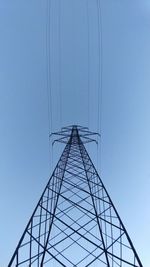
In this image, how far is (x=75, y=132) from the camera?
34.7ft

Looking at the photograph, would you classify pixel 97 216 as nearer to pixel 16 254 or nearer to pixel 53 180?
pixel 16 254

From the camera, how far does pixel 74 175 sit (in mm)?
6816

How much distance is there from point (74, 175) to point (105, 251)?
2.76 m

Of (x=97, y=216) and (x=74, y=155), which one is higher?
(x=74, y=155)

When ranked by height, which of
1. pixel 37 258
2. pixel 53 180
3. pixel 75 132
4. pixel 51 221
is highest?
pixel 75 132

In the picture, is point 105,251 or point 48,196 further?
point 48,196

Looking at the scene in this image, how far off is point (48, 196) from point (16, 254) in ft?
7.31

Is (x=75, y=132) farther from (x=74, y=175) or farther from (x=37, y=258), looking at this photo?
(x=37, y=258)

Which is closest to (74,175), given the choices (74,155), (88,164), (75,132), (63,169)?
(63,169)

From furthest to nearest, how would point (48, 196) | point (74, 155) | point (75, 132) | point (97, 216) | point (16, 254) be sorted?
point (75, 132), point (74, 155), point (48, 196), point (97, 216), point (16, 254)

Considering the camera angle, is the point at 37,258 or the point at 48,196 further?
the point at 48,196

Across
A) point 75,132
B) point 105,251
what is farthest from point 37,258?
point 75,132

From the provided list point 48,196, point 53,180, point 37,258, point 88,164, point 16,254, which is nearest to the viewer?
point 16,254

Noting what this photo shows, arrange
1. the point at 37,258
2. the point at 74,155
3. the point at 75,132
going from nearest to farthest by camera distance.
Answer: the point at 37,258 → the point at 74,155 → the point at 75,132
